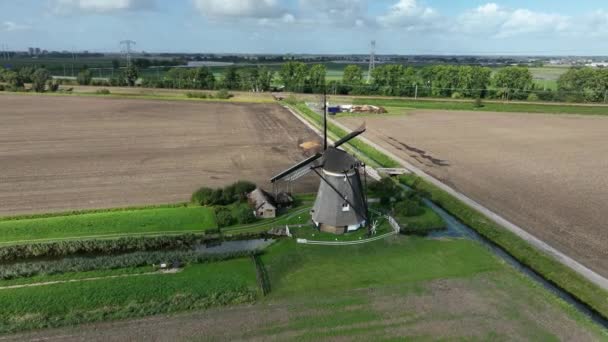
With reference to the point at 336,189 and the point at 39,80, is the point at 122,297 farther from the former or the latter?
the point at 39,80

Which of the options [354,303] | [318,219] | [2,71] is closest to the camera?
[354,303]

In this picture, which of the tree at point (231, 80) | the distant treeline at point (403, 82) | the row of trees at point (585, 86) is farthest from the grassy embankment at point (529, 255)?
the row of trees at point (585, 86)

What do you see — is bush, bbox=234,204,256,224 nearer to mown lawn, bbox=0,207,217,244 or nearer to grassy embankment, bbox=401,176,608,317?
mown lawn, bbox=0,207,217,244

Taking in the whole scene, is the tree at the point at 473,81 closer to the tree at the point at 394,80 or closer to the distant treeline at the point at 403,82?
the distant treeline at the point at 403,82

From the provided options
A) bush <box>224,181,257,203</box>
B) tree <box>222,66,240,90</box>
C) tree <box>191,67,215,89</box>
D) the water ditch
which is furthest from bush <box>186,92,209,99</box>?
the water ditch

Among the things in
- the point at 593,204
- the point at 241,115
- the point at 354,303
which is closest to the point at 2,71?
the point at 241,115

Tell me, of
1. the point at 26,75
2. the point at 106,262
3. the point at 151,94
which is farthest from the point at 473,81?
the point at 26,75

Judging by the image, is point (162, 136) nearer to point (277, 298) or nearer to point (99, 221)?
point (99, 221)
